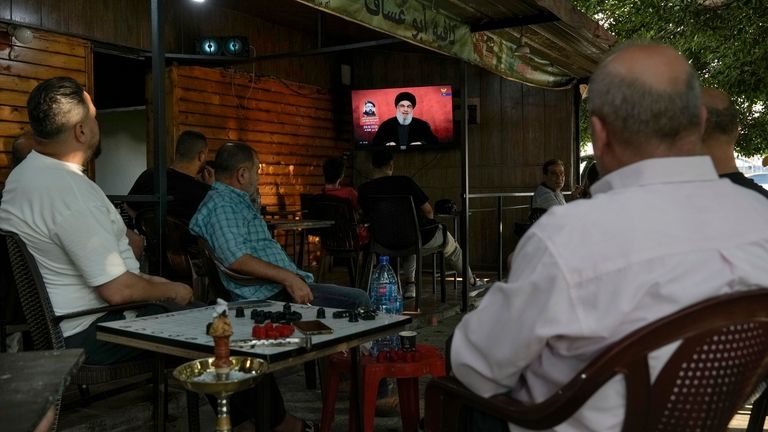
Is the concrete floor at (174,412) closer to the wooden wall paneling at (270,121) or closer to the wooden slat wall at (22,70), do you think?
the wooden slat wall at (22,70)

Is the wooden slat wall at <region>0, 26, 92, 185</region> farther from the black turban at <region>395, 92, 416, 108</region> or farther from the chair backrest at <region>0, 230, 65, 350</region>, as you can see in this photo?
the black turban at <region>395, 92, 416, 108</region>

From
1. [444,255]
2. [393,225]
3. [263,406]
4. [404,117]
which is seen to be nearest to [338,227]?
[393,225]

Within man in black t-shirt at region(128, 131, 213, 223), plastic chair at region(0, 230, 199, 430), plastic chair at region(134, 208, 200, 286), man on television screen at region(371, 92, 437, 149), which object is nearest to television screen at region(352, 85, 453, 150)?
man on television screen at region(371, 92, 437, 149)

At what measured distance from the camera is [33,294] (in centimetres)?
234

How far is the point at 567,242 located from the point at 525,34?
534cm

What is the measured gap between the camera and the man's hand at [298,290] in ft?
10.7

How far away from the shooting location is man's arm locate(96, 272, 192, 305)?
7.93ft

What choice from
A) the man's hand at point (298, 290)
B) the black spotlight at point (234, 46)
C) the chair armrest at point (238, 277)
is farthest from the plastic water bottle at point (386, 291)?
the black spotlight at point (234, 46)

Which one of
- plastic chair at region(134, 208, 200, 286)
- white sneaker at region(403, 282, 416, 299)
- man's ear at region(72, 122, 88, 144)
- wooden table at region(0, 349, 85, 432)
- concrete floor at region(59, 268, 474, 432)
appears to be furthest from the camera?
white sneaker at region(403, 282, 416, 299)

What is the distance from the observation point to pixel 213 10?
823 cm

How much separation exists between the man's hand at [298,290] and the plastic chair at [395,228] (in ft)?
7.55

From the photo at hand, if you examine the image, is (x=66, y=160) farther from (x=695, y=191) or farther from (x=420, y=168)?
(x=420, y=168)

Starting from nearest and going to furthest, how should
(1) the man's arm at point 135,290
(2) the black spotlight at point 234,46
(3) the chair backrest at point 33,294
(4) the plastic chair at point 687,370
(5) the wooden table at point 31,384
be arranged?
(5) the wooden table at point 31,384
(4) the plastic chair at point 687,370
(3) the chair backrest at point 33,294
(1) the man's arm at point 135,290
(2) the black spotlight at point 234,46

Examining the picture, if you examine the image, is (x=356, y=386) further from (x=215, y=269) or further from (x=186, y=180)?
(x=186, y=180)
